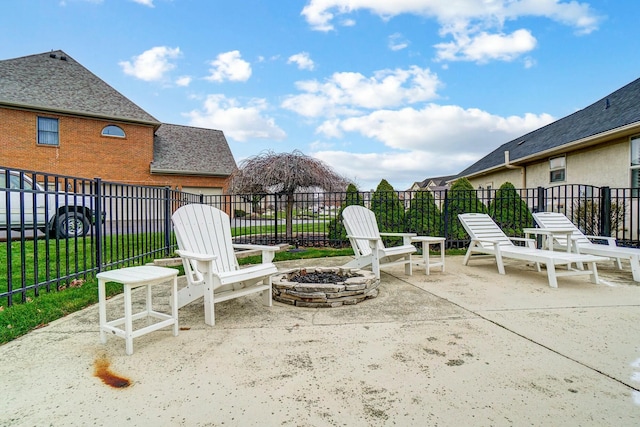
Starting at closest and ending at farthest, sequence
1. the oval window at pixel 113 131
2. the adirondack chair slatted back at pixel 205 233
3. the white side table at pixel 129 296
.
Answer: the white side table at pixel 129 296 → the adirondack chair slatted back at pixel 205 233 → the oval window at pixel 113 131

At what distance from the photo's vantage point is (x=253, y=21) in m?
8.70

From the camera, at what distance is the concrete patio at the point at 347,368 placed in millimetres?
1696

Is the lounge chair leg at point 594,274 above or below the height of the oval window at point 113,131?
below

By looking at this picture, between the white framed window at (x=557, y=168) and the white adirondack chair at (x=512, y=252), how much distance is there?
6.67 meters

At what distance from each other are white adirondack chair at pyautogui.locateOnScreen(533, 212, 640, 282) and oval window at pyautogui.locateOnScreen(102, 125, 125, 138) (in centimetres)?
1702

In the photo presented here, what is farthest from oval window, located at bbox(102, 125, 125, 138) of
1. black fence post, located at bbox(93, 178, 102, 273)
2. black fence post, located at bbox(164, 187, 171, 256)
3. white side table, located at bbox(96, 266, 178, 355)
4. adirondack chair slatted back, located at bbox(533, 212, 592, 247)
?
adirondack chair slatted back, located at bbox(533, 212, 592, 247)

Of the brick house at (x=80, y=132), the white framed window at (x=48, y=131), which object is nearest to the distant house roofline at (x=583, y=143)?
the brick house at (x=80, y=132)

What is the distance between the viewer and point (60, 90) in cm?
1481

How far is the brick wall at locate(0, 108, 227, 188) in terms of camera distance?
543 inches

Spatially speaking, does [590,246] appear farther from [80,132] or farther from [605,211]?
A: [80,132]

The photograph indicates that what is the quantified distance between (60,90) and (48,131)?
2.01 meters

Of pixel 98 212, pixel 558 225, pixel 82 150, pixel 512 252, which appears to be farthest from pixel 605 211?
pixel 82 150

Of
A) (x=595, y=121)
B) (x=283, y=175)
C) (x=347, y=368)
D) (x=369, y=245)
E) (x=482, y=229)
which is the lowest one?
(x=347, y=368)

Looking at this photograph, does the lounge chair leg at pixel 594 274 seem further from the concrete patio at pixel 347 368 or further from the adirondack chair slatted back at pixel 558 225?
the adirondack chair slatted back at pixel 558 225
